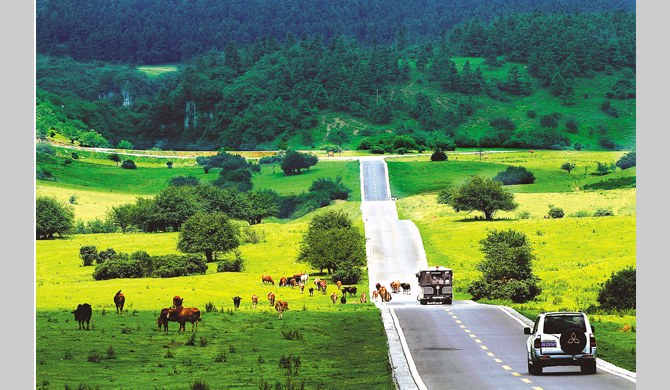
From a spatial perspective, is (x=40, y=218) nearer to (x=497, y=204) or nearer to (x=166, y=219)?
(x=166, y=219)

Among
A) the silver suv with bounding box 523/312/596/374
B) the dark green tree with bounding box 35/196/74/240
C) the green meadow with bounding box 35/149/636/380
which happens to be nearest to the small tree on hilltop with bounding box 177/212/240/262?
the green meadow with bounding box 35/149/636/380

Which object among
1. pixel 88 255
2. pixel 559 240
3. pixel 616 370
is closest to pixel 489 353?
pixel 616 370

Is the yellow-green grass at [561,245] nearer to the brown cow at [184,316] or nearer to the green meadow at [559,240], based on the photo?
the green meadow at [559,240]

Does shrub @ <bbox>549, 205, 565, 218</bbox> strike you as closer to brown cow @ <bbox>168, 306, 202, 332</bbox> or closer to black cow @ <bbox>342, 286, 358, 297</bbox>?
black cow @ <bbox>342, 286, 358, 297</bbox>

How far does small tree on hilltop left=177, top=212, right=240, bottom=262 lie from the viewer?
11838 centimetres

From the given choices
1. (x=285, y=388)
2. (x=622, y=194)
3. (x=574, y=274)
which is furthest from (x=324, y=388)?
(x=622, y=194)

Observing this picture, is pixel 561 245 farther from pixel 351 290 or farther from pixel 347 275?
pixel 351 290

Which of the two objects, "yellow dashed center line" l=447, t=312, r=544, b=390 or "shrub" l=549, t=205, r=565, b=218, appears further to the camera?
"shrub" l=549, t=205, r=565, b=218

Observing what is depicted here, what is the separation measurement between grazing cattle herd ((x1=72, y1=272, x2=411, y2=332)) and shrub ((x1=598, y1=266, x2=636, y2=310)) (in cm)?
1552

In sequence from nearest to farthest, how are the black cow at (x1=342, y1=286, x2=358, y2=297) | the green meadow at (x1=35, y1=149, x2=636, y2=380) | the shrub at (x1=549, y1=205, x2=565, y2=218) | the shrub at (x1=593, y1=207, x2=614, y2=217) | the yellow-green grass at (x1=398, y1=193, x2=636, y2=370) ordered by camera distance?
the green meadow at (x1=35, y1=149, x2=636, y2=380)
the yellow-green grass at (x1=398, y1=193, x2=636, y2=370)
the black cow at (x1=342, y1=286, x2=358, y2=297)
the shrub at (x1=593, y1=207, x2=614, y2=217)
the shrub at (x1=549, y1=205, x2=565, y2=218)

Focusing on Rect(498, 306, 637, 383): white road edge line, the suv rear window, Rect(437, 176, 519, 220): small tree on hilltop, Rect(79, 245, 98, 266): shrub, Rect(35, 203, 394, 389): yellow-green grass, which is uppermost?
Rect(437, 176, 519, 220): small tree on hilltop

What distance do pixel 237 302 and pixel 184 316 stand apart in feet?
51.0

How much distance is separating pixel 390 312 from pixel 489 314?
7314 millimetres

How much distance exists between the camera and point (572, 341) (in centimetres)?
3941
